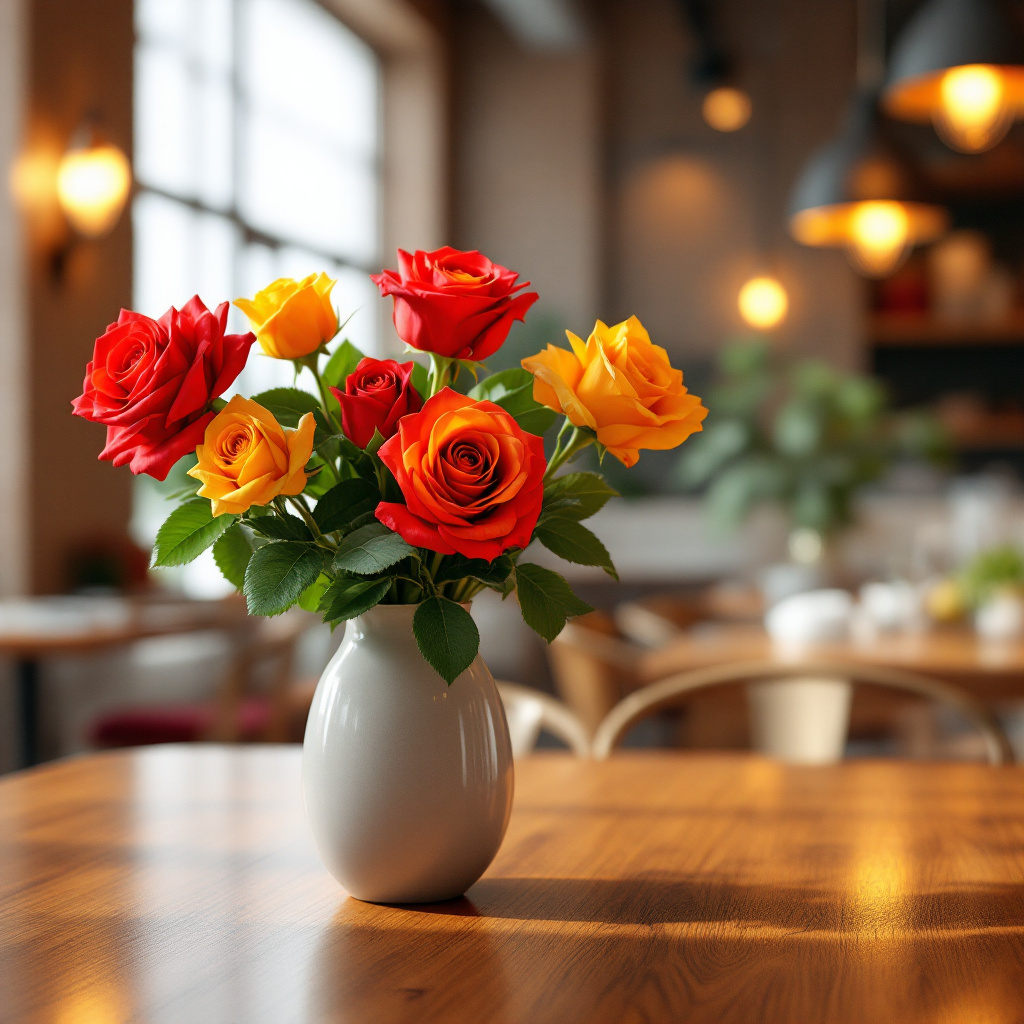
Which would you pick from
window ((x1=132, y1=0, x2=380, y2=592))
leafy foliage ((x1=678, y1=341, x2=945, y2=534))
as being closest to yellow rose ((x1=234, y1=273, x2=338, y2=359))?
window ((x1=132, y1=0, x2=380, y2=592))

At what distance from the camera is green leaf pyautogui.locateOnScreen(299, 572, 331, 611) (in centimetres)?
88

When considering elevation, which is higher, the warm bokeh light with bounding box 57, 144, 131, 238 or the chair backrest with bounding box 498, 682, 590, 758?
the warm bokeh light with bounding box 57, 144, 131, 238

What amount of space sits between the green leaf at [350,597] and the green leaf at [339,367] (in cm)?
17

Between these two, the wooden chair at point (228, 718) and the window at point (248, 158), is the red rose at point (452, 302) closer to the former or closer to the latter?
the wooden chair at point (228, 718)

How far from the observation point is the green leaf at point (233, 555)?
0.90 m

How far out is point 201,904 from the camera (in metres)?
0.89

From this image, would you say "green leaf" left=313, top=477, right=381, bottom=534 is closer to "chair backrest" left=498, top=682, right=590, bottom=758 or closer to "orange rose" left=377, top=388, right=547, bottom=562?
"orange rose" left=377, top=388, right=547, bottom=562

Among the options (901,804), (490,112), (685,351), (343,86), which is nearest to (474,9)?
(490,112)

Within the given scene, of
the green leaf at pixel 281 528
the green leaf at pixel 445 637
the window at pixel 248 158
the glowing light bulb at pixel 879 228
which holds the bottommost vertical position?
the green leaf at pixel 445 637

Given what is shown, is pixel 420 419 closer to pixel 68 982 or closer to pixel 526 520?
pixel 526 520

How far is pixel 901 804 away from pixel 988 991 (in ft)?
1.62

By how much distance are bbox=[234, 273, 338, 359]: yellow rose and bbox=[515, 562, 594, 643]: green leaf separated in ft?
0.68

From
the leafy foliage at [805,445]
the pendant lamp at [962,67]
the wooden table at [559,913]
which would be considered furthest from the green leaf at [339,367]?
the leafy foliage at [805,445]

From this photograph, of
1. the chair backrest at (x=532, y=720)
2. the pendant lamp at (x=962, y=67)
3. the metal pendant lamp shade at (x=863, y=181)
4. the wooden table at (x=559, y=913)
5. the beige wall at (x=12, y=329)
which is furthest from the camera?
the beige wall at (x=12, y=329)
